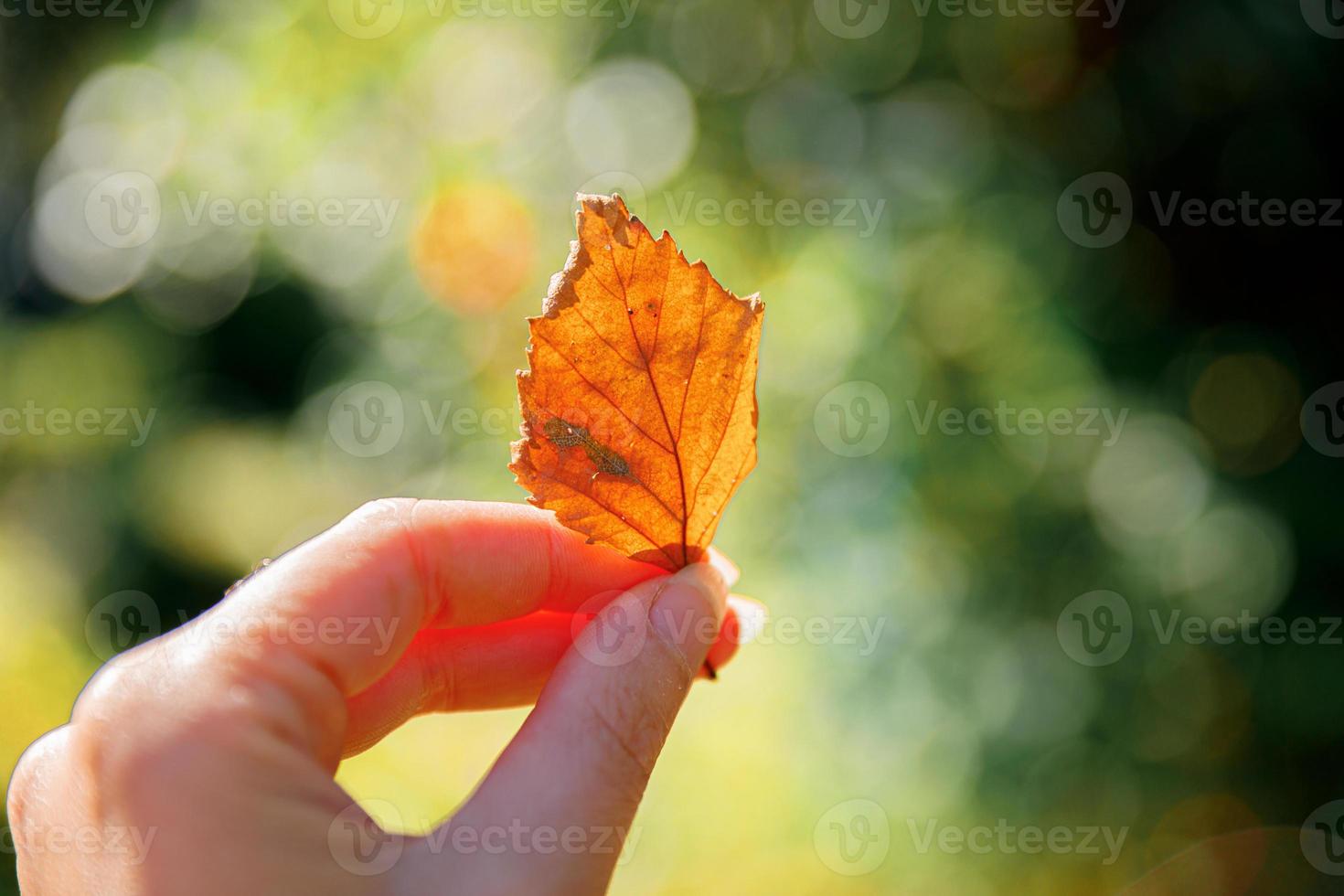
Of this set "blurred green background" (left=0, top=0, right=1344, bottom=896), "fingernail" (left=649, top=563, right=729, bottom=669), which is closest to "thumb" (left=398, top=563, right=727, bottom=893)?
"fingernail" (left=649, top=563, right=729, bottom=669)

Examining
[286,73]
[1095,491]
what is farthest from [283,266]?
[1095,491]

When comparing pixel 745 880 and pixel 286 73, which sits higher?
pixel 286 73

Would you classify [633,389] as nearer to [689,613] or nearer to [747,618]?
[689,613]

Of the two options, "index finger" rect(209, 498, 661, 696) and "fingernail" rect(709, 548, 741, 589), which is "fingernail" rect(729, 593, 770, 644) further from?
"index finger" rect(209, 498, 661, 696)

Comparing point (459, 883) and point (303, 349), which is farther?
point (303, 349)

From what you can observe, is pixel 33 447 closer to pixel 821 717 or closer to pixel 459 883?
pixel 821 717

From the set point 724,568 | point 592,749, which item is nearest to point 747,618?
point 724,568

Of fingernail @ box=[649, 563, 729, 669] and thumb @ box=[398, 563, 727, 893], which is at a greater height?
fingernail @ box=[649, 563, 729, 669]

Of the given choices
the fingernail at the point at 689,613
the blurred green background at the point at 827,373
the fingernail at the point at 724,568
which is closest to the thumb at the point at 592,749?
the fingernail at the point at 689,613
